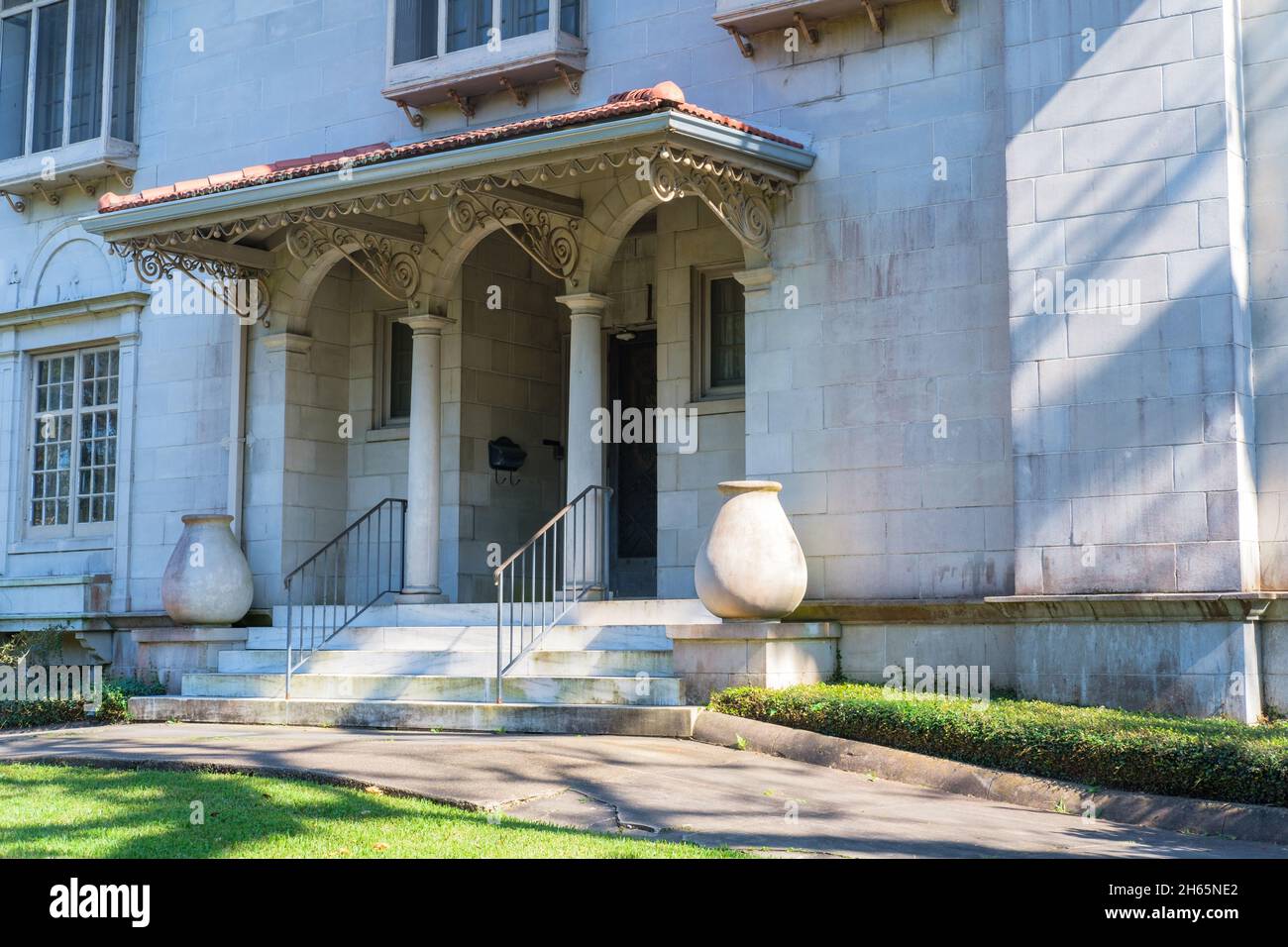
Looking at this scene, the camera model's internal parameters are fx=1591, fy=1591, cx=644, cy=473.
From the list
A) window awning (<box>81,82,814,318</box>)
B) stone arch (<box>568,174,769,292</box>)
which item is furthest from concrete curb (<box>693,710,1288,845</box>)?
stone arch (<box>568,174,769,292</box>)

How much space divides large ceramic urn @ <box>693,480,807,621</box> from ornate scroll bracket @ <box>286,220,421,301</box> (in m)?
5.36

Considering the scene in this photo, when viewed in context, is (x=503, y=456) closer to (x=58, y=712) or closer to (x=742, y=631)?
(x=58, y=712)

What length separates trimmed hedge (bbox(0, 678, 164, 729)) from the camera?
15.2 meters

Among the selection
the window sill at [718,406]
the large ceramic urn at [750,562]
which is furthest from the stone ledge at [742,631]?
the window sill at [718,406]

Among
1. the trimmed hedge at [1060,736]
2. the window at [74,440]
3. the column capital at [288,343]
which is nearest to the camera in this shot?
the trimmed hedge at [1060,736]

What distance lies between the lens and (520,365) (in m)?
17.9

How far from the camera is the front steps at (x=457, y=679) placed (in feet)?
41.8

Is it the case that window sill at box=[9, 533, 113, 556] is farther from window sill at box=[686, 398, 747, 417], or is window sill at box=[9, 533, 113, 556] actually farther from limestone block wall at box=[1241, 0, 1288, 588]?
limestone block wall at box=[1241, 0, 1288, 588]

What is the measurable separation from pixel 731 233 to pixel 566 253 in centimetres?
162

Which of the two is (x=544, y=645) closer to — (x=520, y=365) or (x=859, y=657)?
(x=859, y=657)

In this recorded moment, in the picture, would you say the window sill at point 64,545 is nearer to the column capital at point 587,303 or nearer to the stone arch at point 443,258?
the stone arch at point 443,258

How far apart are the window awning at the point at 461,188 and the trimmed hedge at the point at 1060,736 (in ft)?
14.1

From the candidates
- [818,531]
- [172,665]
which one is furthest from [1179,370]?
[172,665]
